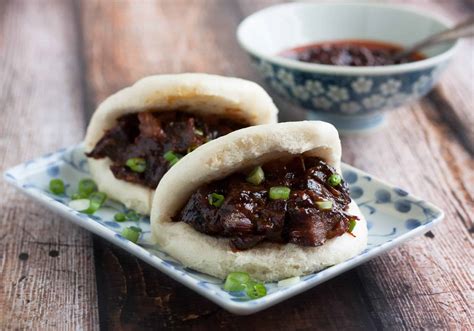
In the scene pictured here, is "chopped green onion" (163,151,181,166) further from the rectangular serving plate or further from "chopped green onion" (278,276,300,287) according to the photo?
"chopped green onion" (278,276,300,287)

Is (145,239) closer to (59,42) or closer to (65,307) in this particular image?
(65,307)

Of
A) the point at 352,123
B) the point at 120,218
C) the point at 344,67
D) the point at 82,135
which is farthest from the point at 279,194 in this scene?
the point at 82,135

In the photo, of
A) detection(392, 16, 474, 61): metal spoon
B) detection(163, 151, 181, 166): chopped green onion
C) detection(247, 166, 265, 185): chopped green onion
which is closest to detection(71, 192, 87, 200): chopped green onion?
detection(163, 151, 181, 166): chopped green onion

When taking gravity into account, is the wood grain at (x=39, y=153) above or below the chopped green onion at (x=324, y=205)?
below

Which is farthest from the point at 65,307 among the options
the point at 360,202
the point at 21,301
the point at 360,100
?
the point at 360,100

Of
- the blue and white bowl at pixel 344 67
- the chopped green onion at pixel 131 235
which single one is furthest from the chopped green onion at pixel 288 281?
the blue and white bowl at pixel 344 67

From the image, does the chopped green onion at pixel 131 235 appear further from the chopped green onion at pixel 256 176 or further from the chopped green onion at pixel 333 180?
the chopped green onion at pixel 333 180
